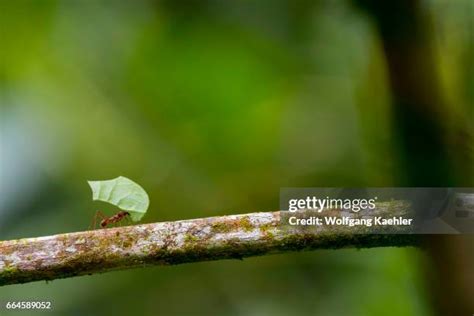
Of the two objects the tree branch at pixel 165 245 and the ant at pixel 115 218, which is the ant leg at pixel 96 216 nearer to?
the ant at pixel 115 218

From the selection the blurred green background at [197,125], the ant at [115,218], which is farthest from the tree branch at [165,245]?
the blurred green background at [197,125]

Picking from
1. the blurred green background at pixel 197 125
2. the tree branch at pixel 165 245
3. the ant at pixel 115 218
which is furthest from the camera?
the blurred green background at pixel 197 125

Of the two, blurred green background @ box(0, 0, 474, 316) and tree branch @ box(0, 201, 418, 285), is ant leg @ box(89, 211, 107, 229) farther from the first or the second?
tree branch @ box(0, 201, 418, 285)

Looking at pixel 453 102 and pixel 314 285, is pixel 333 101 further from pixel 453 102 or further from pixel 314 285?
pixel 314 285

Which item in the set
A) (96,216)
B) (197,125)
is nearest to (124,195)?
(96,216)

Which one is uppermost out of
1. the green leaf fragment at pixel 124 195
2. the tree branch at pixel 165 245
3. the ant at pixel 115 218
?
the green leaf fragment at pixel 124 195

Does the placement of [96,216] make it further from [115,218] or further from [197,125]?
[197,125]
